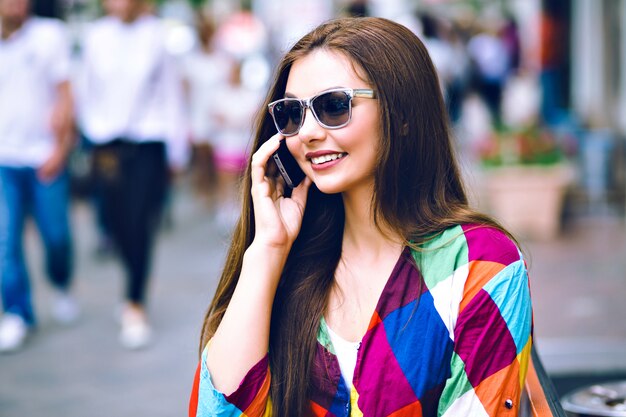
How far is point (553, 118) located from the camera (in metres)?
13.5

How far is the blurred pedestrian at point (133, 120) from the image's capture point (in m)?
5.55

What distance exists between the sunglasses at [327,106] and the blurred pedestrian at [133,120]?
135 inches

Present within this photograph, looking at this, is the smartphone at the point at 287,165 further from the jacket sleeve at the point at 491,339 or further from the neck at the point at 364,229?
the jacket sleeve at the point at 491,339

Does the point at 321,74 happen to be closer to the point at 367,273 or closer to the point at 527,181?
the point at 367,273

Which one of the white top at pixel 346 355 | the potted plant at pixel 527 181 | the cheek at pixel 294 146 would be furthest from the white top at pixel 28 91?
the potted plant at pixel 527 181

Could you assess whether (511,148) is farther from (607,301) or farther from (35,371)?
(35,371)

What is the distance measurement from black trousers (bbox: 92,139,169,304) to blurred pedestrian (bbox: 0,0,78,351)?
34 centimetres

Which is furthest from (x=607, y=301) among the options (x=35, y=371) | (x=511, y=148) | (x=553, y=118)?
(x=553, y=118)

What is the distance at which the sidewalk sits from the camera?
4.48 m

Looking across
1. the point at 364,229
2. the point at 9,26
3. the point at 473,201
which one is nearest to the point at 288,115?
the point at 364,229

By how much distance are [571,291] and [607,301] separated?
1.25 feet

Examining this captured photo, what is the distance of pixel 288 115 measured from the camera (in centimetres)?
228

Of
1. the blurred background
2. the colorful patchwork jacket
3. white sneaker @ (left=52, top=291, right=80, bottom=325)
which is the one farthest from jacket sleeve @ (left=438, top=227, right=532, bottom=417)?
white sneaker @ (left=52, top=291, right=80, bottom=325)

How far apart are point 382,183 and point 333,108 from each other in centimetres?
23
